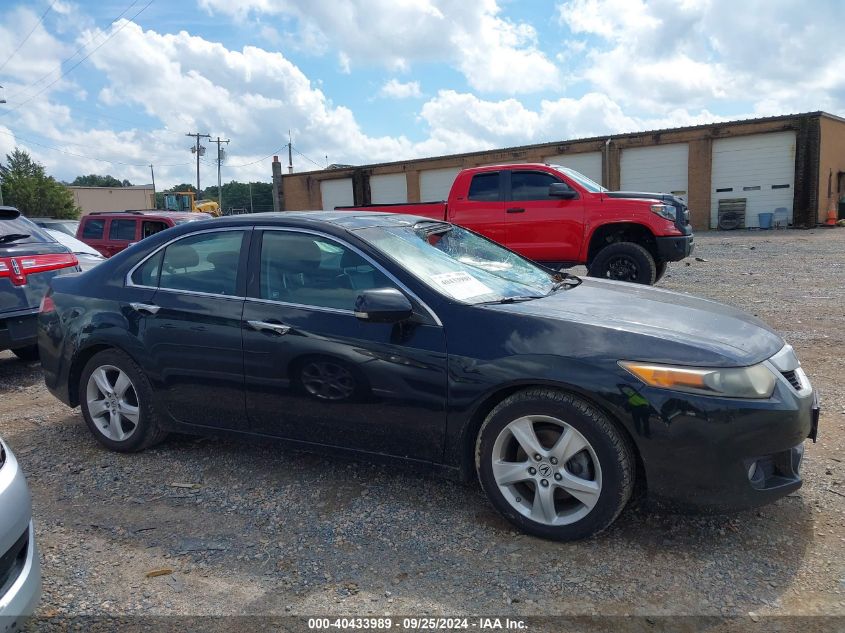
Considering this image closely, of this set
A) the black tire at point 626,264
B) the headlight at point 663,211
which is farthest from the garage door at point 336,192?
the headlight at point 663,211

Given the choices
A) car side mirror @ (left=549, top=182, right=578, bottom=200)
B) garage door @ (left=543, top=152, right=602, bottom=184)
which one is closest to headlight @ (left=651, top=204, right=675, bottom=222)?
car side mirror @ (left=549, top=182, right=578, bottom=200)

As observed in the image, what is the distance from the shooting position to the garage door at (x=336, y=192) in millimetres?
37312

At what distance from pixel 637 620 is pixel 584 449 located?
72 cm

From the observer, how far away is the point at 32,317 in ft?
19.4

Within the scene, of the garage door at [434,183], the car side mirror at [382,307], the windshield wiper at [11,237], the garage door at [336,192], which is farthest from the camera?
the garage door at [336,192]

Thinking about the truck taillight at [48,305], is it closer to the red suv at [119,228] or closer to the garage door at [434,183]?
the red suv at [119,228]

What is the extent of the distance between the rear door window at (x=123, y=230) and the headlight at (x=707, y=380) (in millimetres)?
12214

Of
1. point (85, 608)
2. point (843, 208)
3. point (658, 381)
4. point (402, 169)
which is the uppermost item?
point (402, 169)

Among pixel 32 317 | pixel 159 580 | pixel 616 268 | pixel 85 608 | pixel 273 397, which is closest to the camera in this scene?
pixel 85 608

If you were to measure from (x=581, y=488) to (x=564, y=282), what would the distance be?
160 cm

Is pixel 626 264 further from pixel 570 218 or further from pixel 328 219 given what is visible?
pixel 328 219

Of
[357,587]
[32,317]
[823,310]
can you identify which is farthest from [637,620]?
[823,310]

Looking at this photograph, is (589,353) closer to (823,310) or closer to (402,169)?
(823,310)

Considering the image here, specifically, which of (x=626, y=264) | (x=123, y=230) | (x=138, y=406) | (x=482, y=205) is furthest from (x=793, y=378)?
(x=123, y=230)
